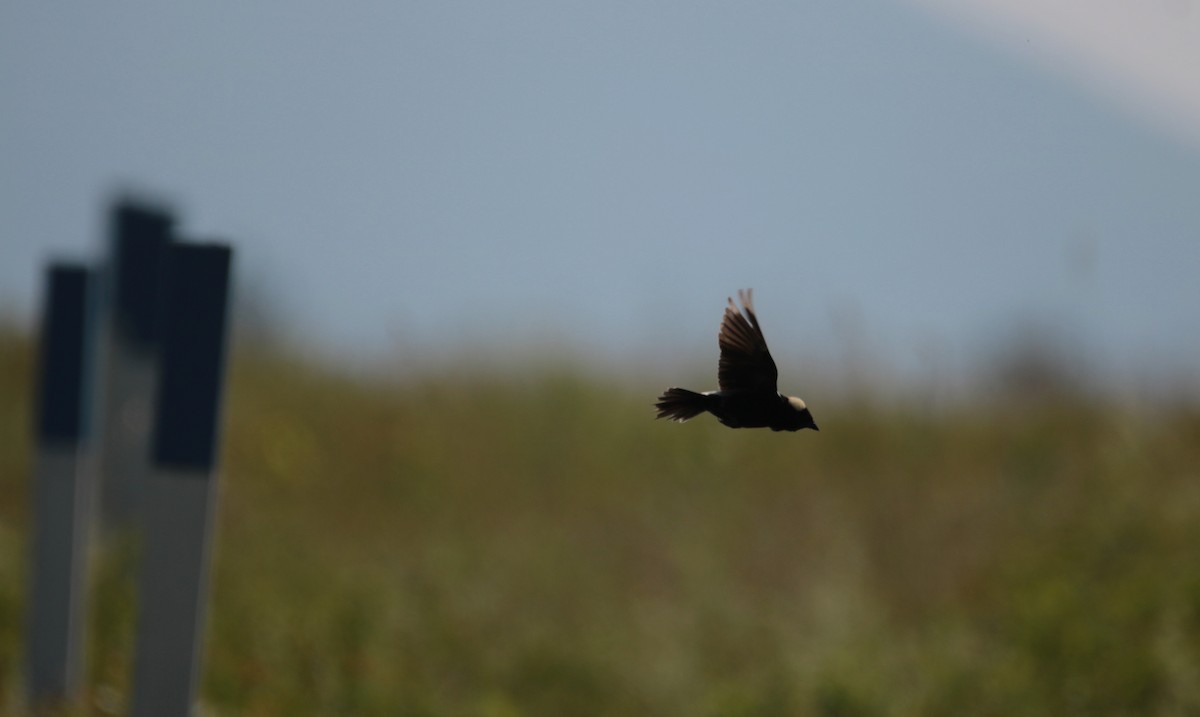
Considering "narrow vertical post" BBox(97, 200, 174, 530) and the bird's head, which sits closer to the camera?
the bird's head

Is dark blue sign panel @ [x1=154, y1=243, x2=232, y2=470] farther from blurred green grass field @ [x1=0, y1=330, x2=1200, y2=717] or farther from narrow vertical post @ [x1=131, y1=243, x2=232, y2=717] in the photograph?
blurred green grass field @ [x1=0, y1=330, x2=1200, y2=717]

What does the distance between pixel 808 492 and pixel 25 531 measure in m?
5.92

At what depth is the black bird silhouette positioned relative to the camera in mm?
617

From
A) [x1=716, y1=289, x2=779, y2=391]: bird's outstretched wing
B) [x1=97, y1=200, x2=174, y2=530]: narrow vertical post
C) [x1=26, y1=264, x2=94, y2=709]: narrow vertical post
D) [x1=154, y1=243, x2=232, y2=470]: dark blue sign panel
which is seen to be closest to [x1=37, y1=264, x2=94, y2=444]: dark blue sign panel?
[x1=26, y1=264, x2=94, y2=709]: narrow vertical post

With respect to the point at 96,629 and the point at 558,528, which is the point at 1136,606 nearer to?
the point at 558,528

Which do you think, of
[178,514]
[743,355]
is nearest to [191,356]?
[178,514]

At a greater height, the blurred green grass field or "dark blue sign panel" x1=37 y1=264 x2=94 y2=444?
"dark blue sign panel" x1=37 y1=264 x2=94 y2=444

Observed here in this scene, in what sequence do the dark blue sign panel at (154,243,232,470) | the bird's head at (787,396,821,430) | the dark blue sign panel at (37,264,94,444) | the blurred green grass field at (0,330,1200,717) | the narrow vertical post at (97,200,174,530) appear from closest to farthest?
the bird's head at (787,396,821,430)
the dark blue sign panel at (154,243,232,470)
the blurred green grass field at (0,330,1200,717)
the dark blue sign panel at (37,264,94,444)
the narrow vertical post at (97,200,174,530)

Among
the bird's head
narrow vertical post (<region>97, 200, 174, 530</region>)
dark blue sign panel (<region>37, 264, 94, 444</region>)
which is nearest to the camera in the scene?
the bird's head

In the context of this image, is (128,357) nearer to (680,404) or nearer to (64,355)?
(64,355)

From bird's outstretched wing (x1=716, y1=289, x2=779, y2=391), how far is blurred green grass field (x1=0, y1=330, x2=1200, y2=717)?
4.78 meters

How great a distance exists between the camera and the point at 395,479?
1031 centimetres

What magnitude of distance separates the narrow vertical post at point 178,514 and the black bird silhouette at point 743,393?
11.9ft

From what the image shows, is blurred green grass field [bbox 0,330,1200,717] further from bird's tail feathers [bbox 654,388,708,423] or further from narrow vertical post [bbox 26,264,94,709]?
bird's tail feathers [bbox 654,388,708,423]
